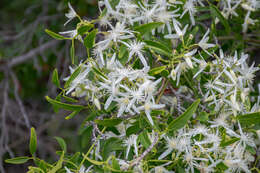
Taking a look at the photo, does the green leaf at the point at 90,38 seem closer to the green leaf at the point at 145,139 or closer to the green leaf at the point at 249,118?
the green leaf at the point at 145,139

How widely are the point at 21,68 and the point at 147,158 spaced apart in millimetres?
1929

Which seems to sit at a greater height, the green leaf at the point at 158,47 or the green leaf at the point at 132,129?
the green leaf at the point at 158,47

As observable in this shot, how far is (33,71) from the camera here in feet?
9.61

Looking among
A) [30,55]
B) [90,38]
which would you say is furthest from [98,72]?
[30,55]

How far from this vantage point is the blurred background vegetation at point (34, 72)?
2602 millimetres

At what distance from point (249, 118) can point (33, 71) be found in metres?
2.13

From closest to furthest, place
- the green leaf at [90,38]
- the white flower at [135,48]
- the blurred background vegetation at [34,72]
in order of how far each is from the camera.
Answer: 1. the green leaf at [90,38]
2. the white flower at [135,48]
3. the blurred background vegetation at [34,72]

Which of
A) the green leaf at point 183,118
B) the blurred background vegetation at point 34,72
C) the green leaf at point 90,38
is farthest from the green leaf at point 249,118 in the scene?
the blurred background vegetation at point 34,72

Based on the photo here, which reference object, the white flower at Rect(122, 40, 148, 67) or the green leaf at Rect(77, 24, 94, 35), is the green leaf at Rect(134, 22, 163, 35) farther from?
the green leaf at Rect(77, 24, 94, 35)

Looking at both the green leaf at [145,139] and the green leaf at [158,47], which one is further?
the green leaf at [158,47]

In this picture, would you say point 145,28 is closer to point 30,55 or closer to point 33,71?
point 30,55

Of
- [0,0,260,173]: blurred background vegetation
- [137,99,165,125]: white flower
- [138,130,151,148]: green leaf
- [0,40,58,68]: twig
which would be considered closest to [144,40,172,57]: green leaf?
[137,99,165,125]: white flower

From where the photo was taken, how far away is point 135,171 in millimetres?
1150

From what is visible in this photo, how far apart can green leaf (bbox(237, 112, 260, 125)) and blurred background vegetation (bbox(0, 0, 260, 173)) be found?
115 cm
